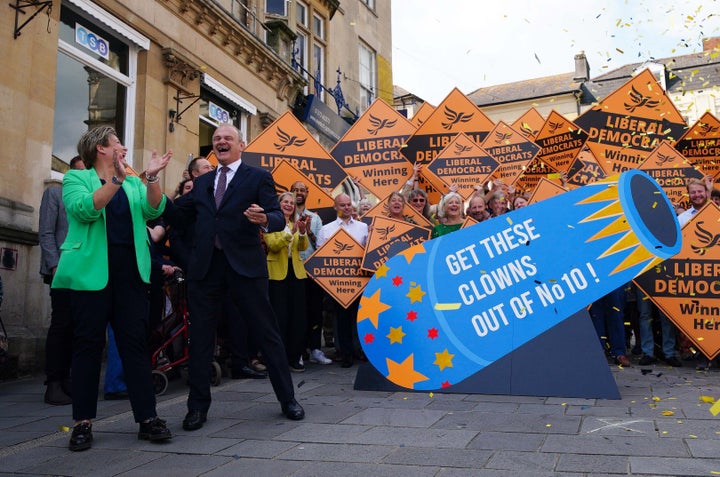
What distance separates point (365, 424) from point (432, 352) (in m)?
1.32

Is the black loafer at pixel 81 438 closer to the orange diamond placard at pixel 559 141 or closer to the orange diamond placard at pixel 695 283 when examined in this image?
the orange diamond placard at pixel 695 283

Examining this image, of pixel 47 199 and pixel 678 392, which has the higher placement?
pixel 47 199

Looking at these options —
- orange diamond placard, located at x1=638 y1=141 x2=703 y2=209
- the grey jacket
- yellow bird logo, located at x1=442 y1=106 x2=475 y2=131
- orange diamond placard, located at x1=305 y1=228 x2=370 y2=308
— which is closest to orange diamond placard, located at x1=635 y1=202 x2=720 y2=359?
orange diamond placard, located at x1=638 y1=141 x2=703 y2=209

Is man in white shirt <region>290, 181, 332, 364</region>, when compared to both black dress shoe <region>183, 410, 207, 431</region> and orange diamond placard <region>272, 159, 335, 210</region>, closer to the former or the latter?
orange diamond placard <region>272, 159, 335, 210</region>

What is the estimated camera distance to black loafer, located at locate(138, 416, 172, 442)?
3947 millimetres

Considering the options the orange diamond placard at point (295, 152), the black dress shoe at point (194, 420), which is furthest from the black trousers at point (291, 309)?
the black dress shoe at point (194, 420)

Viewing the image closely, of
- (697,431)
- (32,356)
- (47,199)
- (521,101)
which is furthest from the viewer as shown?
(521,101)

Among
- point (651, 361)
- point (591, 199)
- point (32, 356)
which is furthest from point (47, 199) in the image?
point (651, 361)

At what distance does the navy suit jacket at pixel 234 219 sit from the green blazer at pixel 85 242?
467mm

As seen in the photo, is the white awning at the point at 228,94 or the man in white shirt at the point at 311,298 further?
the white awning at the point at 228,94

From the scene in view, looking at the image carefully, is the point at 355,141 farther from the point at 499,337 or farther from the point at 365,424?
the point at 365,424

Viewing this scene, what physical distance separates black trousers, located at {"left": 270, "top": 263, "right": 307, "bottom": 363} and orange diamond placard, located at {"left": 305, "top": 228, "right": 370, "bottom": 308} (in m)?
0.24

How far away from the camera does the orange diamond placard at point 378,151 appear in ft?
30.0

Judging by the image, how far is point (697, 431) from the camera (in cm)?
395
